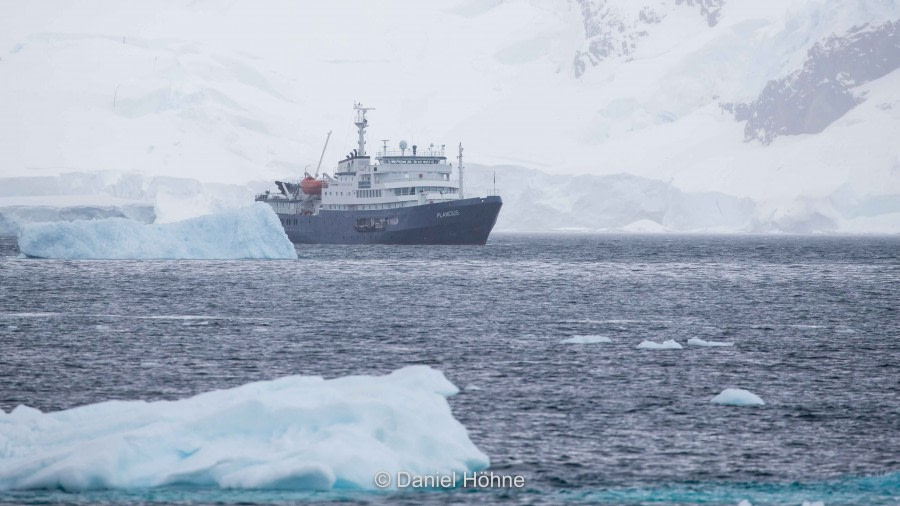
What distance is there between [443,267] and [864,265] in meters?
34.6

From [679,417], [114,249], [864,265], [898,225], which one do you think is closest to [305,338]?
[679,417]

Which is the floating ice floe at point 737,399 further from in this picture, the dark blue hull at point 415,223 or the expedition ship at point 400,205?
the dark blue hull at point 415,223

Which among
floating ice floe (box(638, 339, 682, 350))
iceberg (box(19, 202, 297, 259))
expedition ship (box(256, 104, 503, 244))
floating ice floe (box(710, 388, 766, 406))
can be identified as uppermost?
expedition ship (box(256, 104, 503, 244))

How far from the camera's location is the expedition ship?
10894 cm

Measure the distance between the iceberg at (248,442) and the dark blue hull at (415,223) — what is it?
3445 inches

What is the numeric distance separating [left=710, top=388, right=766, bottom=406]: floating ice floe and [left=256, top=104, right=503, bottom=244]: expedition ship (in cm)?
7864

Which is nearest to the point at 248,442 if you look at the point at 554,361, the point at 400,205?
the point at 554,361

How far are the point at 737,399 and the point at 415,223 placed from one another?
83.8 meters

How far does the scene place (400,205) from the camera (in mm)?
110625

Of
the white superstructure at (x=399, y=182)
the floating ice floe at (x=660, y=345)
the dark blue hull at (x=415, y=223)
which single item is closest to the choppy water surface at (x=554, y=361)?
the floating ice floe at (x=660, y=345)

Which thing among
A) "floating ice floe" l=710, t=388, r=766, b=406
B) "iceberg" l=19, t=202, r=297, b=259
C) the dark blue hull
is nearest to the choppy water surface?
"floating ice floe" l=710, t=388, r=766, b=406

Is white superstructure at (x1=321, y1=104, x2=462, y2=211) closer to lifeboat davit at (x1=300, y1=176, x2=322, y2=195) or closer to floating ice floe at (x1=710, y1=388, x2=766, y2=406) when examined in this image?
lifeboat davit at (x1=300, y1=176, x2=322, y2=195)

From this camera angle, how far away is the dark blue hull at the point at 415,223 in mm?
109062

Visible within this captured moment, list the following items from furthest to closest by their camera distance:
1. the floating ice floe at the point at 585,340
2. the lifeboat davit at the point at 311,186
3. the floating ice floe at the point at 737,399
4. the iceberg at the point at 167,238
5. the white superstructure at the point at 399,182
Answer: the lifeboat davit at the point at 311,186
the white superstructure at the point at 399,182
the iceberg at the point at 167,238
the floating ice floe at the point at 585,340
the floating ice floe at the point at 737,399
